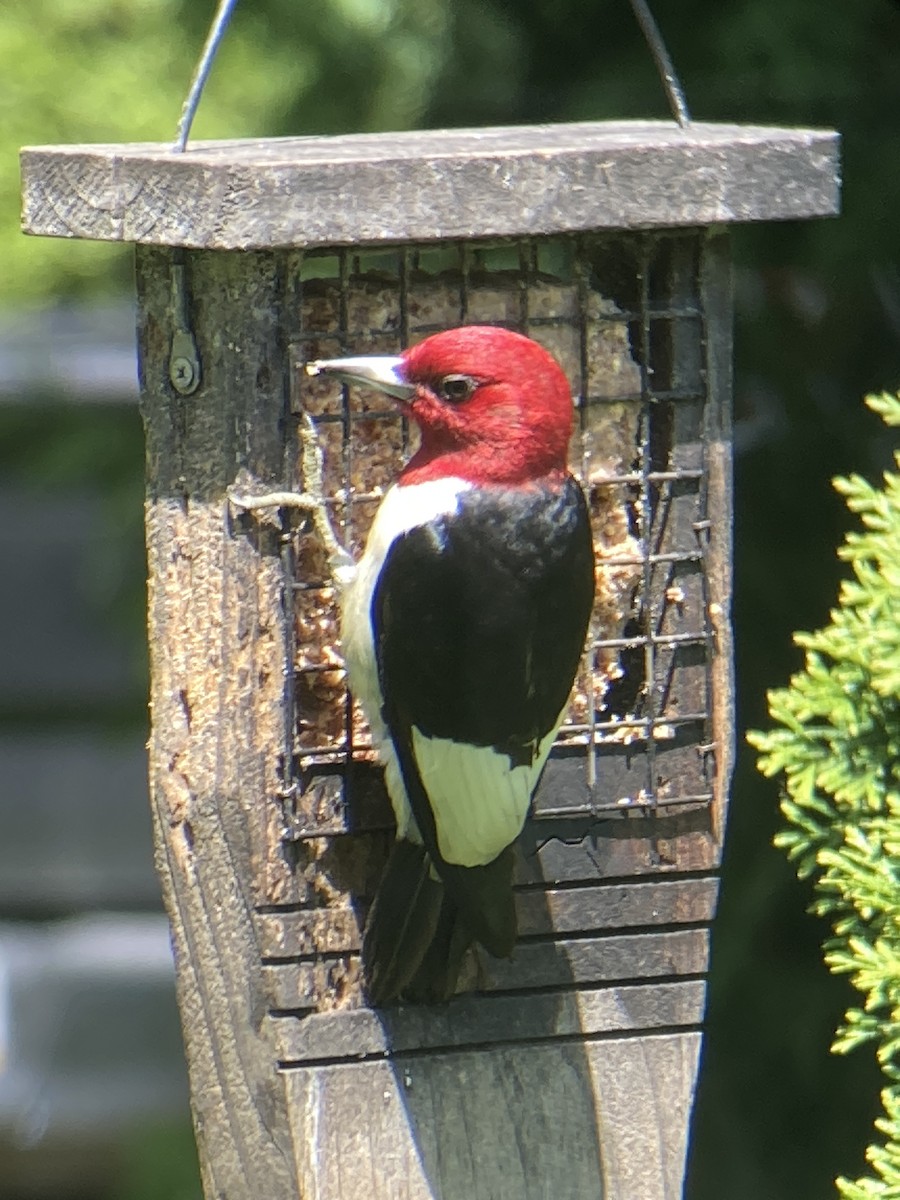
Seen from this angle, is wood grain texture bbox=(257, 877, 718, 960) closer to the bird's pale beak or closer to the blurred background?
the bird's pale beak

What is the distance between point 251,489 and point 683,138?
1.92 feet

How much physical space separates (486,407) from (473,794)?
0.42 metres

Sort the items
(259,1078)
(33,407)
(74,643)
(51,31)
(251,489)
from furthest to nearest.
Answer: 1. (74,643)
2. (51,31)
3. (33,407)
4. (259,1078)
5. (251,489)

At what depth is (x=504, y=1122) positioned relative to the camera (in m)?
2.10

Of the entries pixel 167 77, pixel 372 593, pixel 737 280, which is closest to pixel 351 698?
pixel 372 593

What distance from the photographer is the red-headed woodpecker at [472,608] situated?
192 centimetres

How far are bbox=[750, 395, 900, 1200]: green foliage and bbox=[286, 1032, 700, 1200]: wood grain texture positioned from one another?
0.92 ft

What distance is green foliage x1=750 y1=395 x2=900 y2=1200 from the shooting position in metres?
1.88

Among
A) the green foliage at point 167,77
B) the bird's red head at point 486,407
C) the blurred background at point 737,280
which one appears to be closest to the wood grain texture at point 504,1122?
the bird's red head at point 486,407

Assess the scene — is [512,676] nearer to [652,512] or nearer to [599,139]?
[652,512]

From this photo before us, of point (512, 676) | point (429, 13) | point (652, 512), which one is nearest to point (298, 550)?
point (512, 676)

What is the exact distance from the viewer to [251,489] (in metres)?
1.90

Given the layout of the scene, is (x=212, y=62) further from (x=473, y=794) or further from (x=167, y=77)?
(x=167, y=77)

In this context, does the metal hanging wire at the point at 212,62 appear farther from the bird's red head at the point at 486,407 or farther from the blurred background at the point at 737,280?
the blurred background at the point at 737,280
